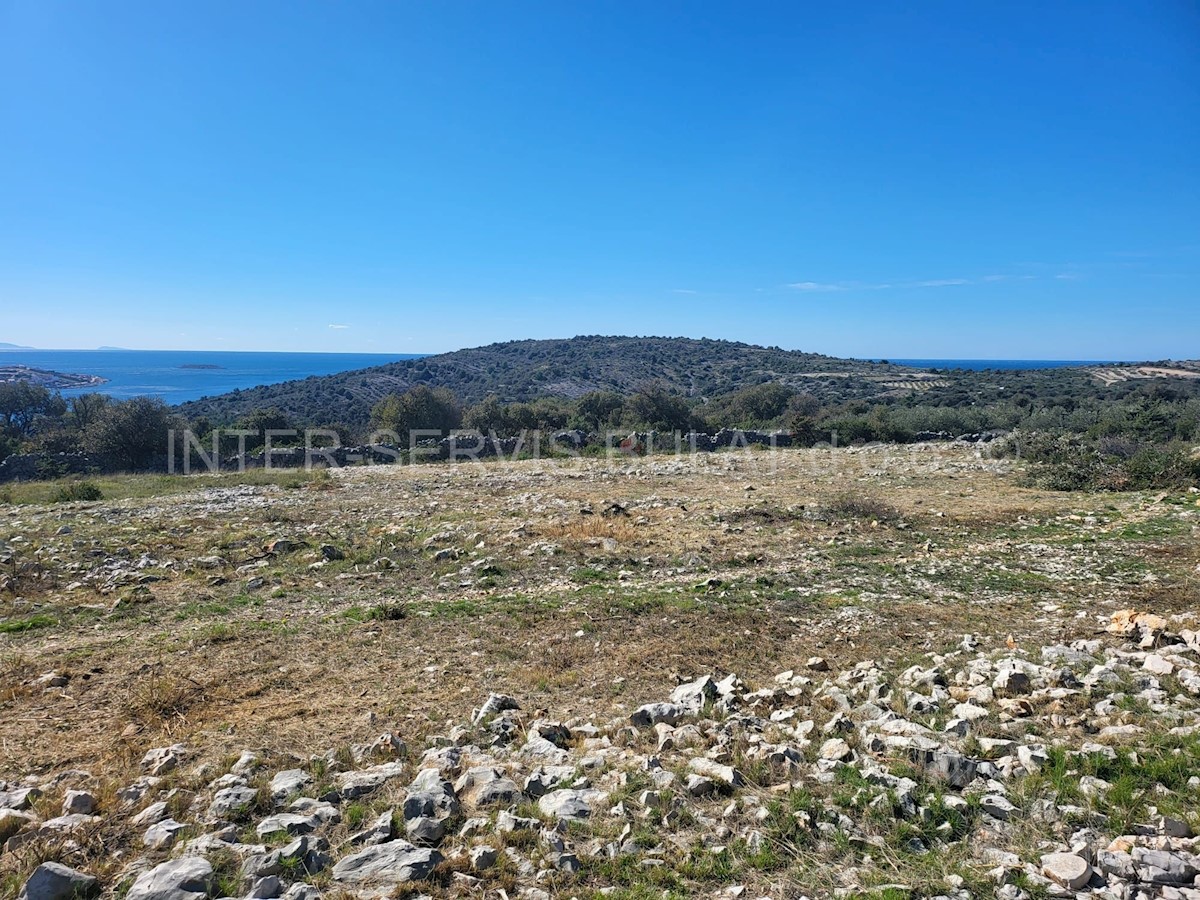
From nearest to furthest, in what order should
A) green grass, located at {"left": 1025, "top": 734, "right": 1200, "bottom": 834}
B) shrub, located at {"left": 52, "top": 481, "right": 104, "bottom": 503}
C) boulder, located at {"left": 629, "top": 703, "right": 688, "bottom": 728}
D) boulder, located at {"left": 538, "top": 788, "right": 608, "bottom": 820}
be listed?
1. green grass, located at {"left": 1025, "top": 734, "right": 1200, "bottom": 834}
2. boulder, located at {"left": 538, "top": 788, "right": 608, "bottom": 820}
3. boulder, located at {"left": 629, "top": 703, "right": 688, "bottom": 728}
4. shrub, located at {"left": 52, "top": 481, "right": 104, "bottom": 503}

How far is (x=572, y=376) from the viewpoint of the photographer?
6719 cm

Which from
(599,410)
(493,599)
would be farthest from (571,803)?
(599,410)

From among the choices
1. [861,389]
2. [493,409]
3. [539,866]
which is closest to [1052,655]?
[539,866]

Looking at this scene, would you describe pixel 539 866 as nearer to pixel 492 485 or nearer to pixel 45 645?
pixel 45 645

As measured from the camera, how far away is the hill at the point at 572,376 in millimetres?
57219

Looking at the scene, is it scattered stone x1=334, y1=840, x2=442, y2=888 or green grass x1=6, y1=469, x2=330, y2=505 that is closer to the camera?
scattered stone x1=334, y1=840, x2=442, y2=888

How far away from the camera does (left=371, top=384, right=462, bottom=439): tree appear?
31.9 metres

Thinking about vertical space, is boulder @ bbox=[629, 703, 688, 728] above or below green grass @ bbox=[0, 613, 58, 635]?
above

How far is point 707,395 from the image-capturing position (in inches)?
2314

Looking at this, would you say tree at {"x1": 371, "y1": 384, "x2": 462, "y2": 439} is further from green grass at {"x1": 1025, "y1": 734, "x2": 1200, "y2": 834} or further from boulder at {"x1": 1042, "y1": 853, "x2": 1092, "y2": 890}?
boulder at {"x1": 1042, "y1": 853, "x2": 1092, "y2": 890}

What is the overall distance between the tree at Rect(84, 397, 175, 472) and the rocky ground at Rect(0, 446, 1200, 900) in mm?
18314

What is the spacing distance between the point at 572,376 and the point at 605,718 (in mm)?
63442

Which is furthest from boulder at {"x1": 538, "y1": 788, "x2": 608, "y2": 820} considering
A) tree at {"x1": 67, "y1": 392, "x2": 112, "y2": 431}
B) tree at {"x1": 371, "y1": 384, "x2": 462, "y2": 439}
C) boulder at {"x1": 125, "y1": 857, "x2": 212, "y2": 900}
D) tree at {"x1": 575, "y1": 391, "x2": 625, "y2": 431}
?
tree at {"x1": 67, "y1": 392, "x2": 112, "y2": 431}

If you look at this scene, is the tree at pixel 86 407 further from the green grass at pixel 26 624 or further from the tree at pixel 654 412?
the green grass at pixel 26 624
